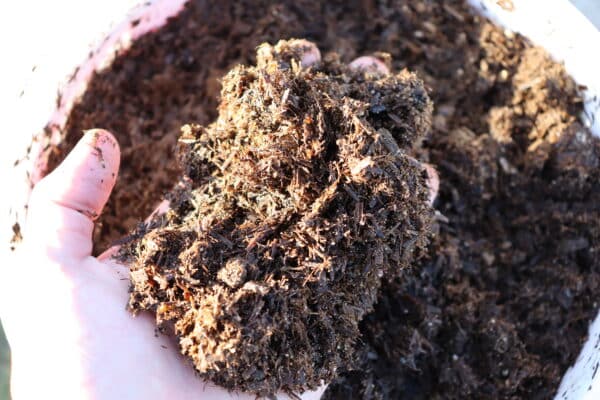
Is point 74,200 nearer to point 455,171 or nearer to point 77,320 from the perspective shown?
point 77,320

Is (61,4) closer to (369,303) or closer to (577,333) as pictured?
(369,303)

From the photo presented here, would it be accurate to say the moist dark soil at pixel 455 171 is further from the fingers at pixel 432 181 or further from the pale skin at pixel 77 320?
the pale skin at pixel 77 320

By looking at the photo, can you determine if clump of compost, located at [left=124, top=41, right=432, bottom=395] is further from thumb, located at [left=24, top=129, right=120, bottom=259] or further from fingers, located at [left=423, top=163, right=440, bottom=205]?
fingers, located at [left=423, top=163, right=440, bottom=205]

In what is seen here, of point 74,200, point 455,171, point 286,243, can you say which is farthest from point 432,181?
point 74,200

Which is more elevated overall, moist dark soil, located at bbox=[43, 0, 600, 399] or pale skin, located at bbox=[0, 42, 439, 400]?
moist dark soil, located at bbox=[43, 0, 600, 399]

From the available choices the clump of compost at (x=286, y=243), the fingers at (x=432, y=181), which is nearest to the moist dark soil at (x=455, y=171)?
the fingers at (x=432, y=181)

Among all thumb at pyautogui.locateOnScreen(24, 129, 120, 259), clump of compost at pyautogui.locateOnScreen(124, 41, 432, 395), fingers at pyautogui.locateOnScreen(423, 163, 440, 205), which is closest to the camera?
clump of compost at pyautogui.locateOnScreen(124, 41, 432, 395)

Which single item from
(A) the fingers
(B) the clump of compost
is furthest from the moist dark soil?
(B) the clump of compost
